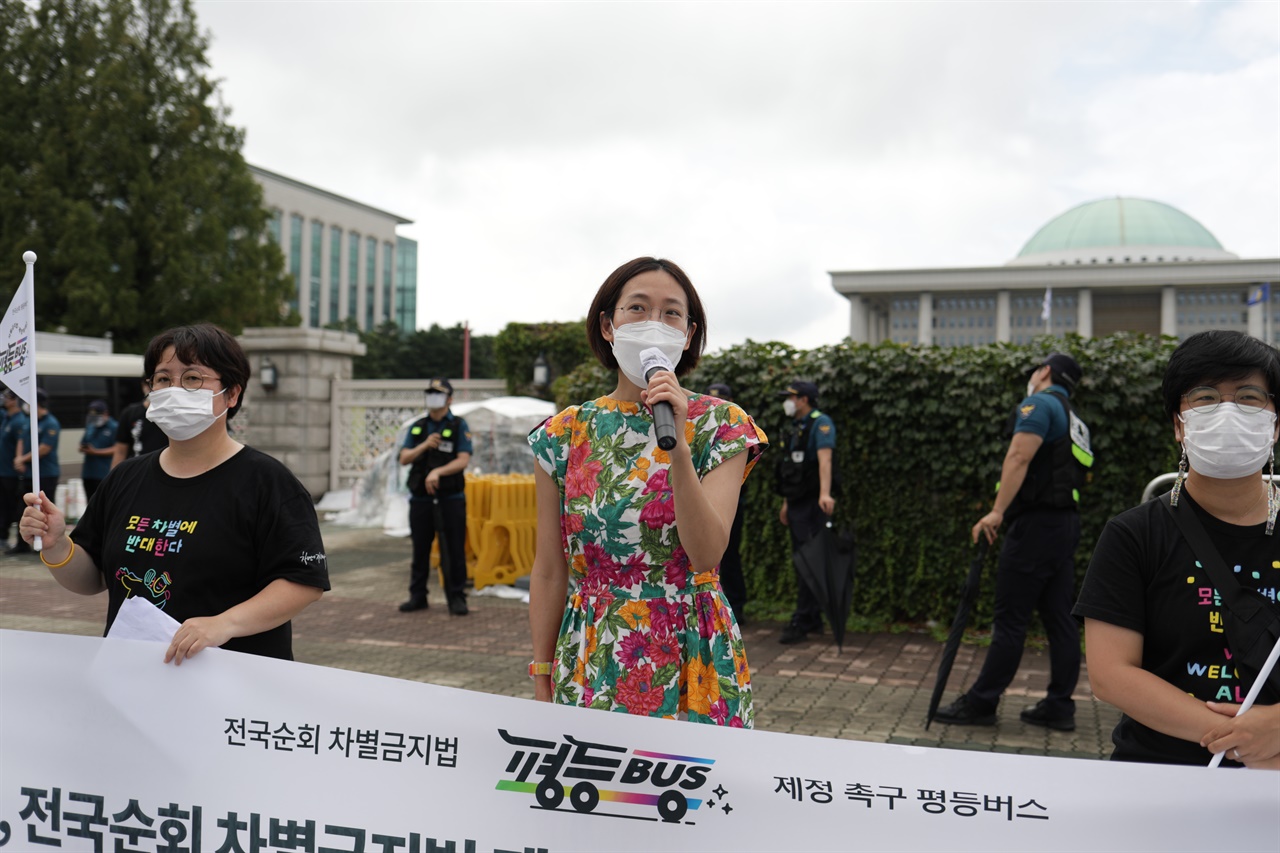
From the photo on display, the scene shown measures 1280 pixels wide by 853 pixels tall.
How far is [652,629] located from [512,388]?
17287 millimetres

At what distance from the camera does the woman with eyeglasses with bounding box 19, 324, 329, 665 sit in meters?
2.71

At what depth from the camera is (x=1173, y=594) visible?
212 cm

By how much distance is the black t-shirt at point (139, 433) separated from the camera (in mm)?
9867

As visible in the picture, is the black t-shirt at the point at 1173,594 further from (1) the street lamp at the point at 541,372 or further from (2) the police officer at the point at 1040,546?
(1) the street lamp at the point at 541,372

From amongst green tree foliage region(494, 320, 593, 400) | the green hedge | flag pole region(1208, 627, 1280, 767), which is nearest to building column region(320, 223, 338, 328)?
green tree foliage region(494, 320, 593, 400)

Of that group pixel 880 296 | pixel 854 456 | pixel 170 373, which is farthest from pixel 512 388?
pixel 880 296

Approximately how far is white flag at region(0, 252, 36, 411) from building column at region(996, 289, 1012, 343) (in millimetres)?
81967

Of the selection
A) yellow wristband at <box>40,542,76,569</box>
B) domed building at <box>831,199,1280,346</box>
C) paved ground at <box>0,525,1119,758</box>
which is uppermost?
domed building at <box>831,199,1280,346</box>

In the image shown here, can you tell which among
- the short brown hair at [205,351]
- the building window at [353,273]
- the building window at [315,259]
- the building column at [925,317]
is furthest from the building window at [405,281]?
the short brown hair at [205,351]

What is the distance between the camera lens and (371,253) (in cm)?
10775

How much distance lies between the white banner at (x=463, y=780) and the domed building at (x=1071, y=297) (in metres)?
70.9

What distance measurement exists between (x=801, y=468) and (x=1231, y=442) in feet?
19.5

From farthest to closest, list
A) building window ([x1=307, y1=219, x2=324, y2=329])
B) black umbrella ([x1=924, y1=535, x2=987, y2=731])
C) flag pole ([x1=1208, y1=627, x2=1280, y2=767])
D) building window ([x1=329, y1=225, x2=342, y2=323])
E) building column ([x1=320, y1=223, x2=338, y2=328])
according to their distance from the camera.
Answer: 1. building window ([x1=329, y1=225, x2=342, y2=323])
2. building column ([x1=320, y1=223, x2=338, y2=328])
3. building window ([x1=307, y1=219, x2=324, y2=329])
4. black umbrella ([x1=924, y1=535, x2=987, y2=731])
5. flag pole ([x1=1208, y1=627, x2=1280, y2=767])

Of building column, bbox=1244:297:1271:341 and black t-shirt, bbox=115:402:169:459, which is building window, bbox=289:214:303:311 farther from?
black t-shirt, bbox=115:402:169:459
